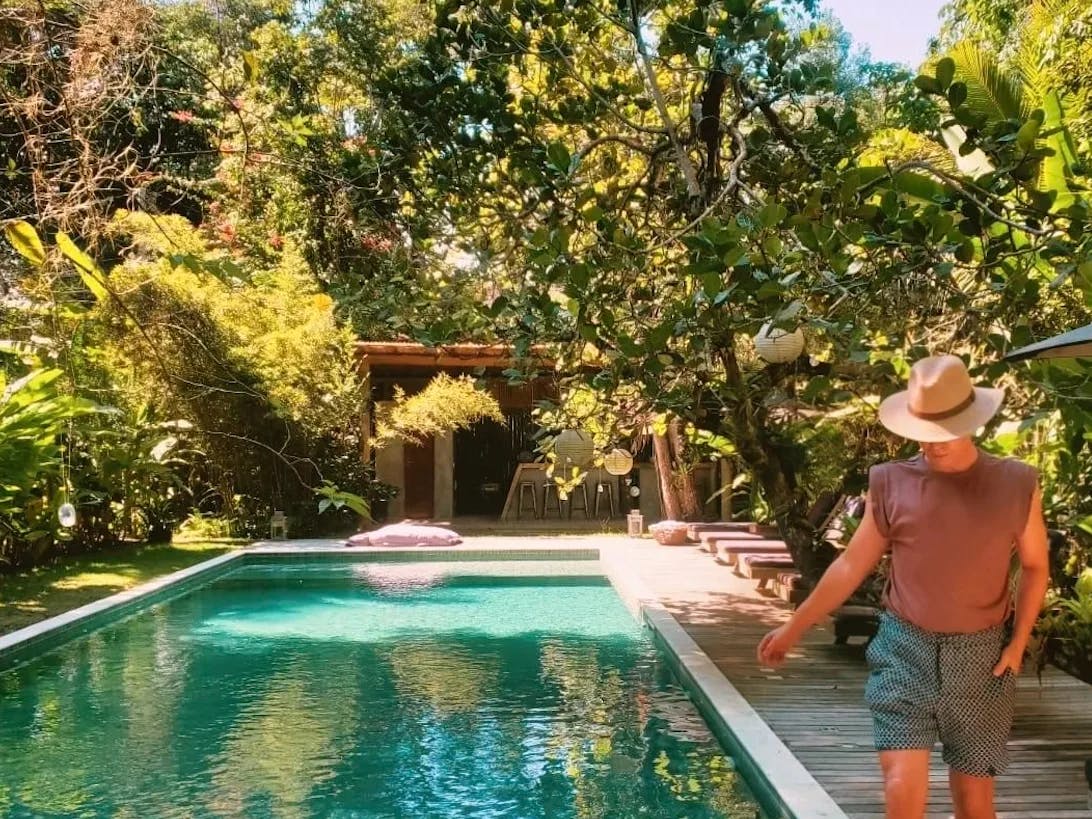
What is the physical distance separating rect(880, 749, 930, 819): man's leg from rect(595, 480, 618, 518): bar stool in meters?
17.2

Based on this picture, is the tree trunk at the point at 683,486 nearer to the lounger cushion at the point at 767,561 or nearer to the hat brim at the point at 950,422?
the lounger cushion at the point at 767,561

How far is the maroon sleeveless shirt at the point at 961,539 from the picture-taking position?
103 inches

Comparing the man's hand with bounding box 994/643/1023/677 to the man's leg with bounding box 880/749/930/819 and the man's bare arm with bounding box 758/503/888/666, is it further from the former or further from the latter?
the man's bare arm with bounding box 758/503/888/666

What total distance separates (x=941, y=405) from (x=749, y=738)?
2715 millimetres

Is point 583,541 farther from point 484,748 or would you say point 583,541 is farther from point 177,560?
point 484,748

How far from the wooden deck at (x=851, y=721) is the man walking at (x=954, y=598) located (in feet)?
4.11

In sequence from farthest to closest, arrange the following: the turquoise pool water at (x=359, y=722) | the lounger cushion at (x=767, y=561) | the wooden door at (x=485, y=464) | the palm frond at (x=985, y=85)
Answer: the wooden door at (x=485, y=464) → the lounger cushion at (x=767, y=561) → the palm frond at (x=985, y=85) → the turquoise pool water at (x=359, y=722)

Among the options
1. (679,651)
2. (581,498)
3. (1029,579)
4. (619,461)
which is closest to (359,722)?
(679,651)

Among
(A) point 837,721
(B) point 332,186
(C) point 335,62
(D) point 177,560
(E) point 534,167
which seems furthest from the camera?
(C) point 335,62

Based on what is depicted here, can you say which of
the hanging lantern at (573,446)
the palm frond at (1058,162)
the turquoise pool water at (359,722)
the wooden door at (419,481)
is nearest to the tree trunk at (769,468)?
the turquoise pool water at (359,722)

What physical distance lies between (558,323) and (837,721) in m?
2.52

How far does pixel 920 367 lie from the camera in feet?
9.21

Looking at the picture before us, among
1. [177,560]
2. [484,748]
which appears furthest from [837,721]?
[177,560]

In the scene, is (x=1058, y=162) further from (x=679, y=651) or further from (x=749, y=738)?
(x=679, y=651)
